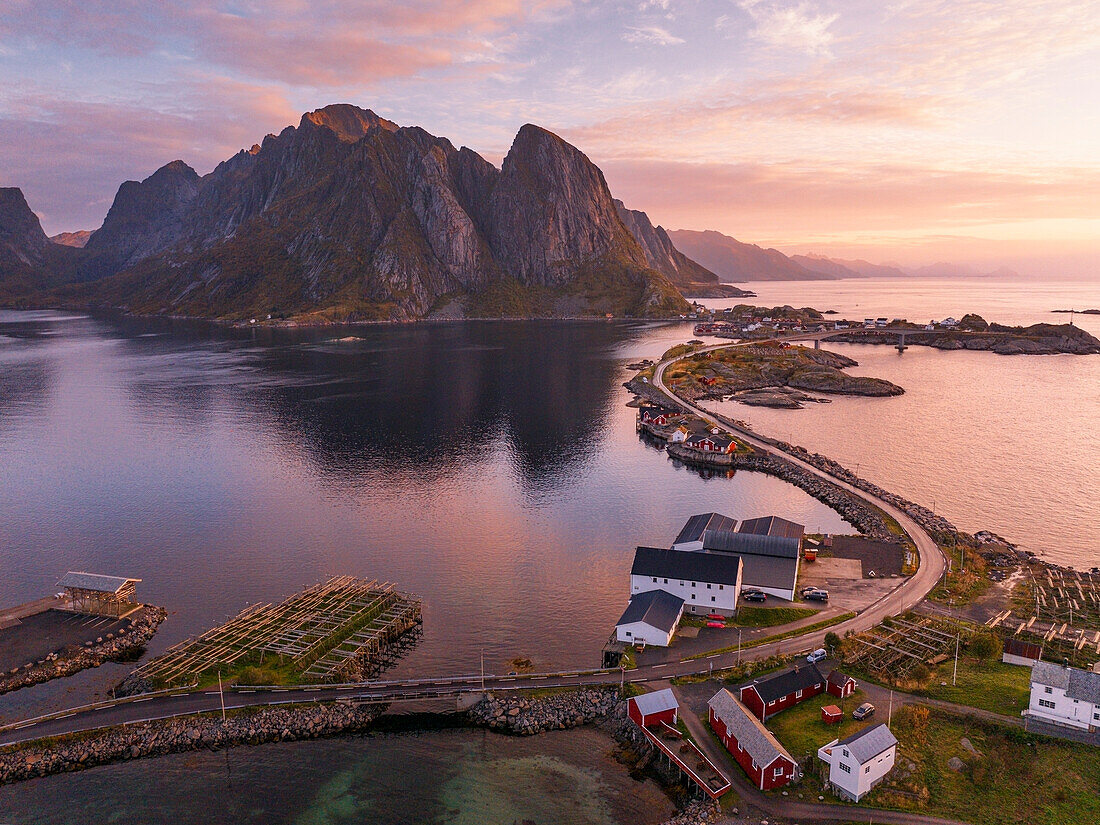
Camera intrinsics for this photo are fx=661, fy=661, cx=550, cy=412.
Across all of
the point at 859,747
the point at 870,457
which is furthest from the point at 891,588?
the point at 870,457

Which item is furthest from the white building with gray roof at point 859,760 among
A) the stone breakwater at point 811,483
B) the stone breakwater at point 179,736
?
the stone breakwater at point 811,483

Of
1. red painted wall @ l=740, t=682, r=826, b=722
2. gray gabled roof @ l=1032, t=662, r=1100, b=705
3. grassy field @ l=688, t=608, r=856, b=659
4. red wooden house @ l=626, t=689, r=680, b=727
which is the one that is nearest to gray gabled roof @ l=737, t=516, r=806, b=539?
grassy field @ l=688, t=608, r=856, b=659

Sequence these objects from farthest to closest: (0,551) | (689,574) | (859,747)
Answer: (0,551) → (689,574) → (859,747)

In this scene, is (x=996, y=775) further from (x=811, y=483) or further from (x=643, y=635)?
(x=811, y=483)

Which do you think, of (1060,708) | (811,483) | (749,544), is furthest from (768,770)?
(811,483)

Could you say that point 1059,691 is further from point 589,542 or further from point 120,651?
point 120,651

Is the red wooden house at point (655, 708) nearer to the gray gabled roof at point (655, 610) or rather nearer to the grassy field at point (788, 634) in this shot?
the grassy field at point (788, 634)

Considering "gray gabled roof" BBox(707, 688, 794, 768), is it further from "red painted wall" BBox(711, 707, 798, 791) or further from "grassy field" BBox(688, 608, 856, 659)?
"grassy field" BBox(688, 608, 856, 659)
